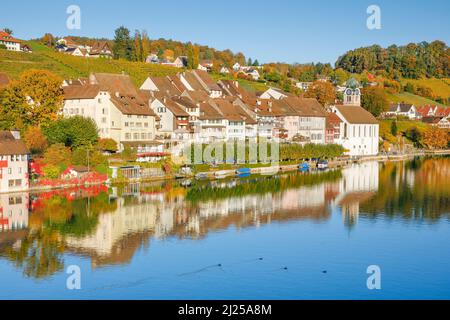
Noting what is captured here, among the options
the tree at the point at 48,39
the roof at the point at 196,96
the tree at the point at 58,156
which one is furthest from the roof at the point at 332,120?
the tree at the point at 48,39

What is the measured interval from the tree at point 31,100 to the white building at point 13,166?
7.79 metres

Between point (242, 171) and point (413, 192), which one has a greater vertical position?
point (242, 171)

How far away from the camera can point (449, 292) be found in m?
21.4

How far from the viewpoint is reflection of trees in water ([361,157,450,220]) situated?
36469mm

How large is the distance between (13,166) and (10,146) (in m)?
1.27

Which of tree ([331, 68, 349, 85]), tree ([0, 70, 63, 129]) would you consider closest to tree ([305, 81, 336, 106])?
tree ([331, 68, 349, 85])

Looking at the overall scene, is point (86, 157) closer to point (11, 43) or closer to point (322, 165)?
point (322, 165)

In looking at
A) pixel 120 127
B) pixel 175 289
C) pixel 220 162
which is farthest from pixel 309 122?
pixel 175 289

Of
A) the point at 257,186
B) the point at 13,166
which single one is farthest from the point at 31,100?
the point at 257,186

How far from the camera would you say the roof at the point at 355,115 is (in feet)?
247

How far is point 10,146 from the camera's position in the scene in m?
37.4

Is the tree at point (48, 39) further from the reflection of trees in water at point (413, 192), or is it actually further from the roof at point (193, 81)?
the reflection of trees in water at point (413, 192)

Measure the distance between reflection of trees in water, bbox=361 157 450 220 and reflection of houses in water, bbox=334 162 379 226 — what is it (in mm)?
610

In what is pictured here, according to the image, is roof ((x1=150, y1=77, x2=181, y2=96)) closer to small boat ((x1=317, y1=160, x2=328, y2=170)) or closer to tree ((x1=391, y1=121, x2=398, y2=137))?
small boat ((x1=317, y1=160, x2=328, y2=170))
